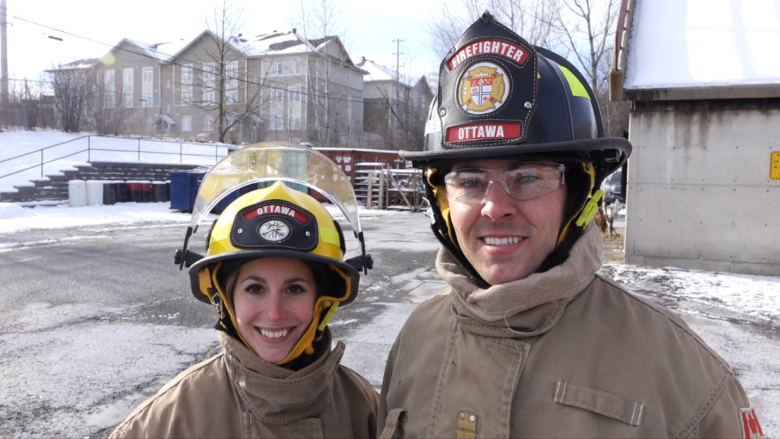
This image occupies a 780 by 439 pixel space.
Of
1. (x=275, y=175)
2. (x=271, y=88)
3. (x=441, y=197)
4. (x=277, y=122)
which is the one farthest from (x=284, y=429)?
(x=277, y=122)

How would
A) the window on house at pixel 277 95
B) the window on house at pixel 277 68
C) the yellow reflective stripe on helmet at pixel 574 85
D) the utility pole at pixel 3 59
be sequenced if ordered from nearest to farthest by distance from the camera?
the yellow reflective stripe on helmet at pixel 574 85 → the utility pole at pixel 3 59 → the window on house at pixel 277 68 → the window on house at pixel 277 95

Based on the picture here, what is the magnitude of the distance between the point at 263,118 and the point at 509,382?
52480mm

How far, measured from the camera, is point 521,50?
165 centimetres

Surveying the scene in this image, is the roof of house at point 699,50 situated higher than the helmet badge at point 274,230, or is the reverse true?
the roof of house at point 699,50

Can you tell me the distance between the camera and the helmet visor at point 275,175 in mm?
2867

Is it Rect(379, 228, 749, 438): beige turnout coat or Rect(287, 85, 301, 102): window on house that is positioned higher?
Rect(287, 85, 301, 102): window on house

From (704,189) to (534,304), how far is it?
407 inches

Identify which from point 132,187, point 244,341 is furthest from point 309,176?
point 132,187

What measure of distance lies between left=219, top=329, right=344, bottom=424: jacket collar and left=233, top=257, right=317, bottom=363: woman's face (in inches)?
3.5

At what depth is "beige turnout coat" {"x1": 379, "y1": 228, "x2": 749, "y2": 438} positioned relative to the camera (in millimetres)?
1406

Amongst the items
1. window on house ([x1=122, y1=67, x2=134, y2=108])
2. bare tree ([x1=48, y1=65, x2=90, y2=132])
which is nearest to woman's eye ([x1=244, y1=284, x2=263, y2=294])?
bare tree ([x1=48, y1=65, x2=90, y2=132])

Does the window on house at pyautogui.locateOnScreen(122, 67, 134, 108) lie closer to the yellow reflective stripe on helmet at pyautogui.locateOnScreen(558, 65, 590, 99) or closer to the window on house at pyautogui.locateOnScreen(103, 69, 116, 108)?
the window on house at pyautogui.locateOnScreen(103, 69, 116, 108)

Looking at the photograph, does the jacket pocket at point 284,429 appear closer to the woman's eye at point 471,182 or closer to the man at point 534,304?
the man at point 534,304

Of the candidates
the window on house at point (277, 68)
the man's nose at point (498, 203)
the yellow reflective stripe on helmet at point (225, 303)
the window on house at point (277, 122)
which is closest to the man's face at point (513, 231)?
the man's nose at point (498, 203)
